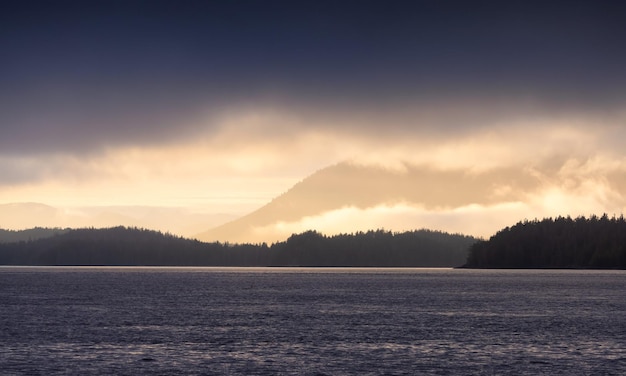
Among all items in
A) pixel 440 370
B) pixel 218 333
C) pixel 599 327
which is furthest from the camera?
pixel 599 327

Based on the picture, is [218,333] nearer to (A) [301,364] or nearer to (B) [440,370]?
(A) [301,364]

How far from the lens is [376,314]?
126438 millimetres

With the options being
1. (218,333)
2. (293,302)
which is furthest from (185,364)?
(293,302)

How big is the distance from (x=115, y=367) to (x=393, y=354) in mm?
24055

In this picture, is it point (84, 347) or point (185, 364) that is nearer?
point (185, 364)

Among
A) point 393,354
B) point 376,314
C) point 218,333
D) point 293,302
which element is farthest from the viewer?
point 293,302

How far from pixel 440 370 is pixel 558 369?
947 centimetres

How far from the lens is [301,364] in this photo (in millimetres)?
69688

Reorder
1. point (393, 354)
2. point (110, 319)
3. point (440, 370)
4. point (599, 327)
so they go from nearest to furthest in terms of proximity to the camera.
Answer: point (440, 370) → point (393, 354) → point (599, 327) → point (110, 319)

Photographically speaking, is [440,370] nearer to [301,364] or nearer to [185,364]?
[301,364]

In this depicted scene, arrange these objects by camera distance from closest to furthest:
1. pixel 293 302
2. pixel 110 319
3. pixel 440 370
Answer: pixel 440 370
pixel 110 319
pixel 293 302

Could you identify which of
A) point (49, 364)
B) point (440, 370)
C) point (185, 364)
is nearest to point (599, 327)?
point (440, 370)

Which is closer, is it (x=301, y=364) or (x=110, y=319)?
(x=301, y=364)

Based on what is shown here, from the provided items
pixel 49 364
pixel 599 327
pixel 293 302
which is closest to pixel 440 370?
pixel 49 364
